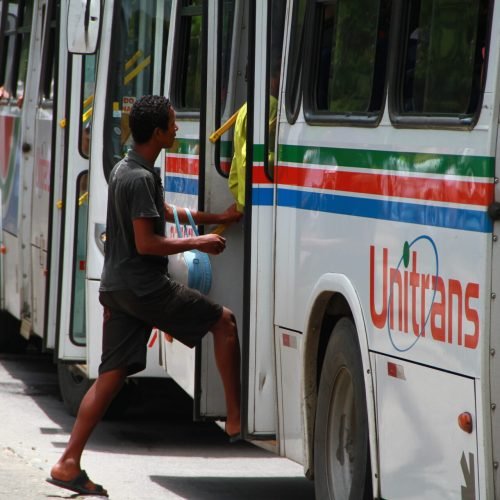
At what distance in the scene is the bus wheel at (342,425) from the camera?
18.7ft

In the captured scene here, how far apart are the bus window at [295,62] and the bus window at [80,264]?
10.1 ft

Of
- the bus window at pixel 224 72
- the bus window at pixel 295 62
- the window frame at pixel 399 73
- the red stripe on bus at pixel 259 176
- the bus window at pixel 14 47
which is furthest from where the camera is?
the bus window at pixel 14 47

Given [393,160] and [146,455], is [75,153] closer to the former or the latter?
[146,455]

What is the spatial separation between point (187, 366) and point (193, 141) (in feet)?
3.65

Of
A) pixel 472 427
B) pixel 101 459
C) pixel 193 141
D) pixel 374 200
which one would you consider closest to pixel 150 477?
pixel 101 459

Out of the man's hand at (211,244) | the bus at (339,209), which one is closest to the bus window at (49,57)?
the bus at (339,209)

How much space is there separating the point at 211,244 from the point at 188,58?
1.65m

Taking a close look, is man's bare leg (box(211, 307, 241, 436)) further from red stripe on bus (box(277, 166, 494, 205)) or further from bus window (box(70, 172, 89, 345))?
bus window (box(70, 172, 89, 345))

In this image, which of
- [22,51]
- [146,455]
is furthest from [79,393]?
[22,51]

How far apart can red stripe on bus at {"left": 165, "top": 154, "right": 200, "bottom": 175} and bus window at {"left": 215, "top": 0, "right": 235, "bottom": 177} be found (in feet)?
0.74

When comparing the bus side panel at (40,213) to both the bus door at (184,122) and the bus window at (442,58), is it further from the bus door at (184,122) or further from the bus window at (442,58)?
the bus window at (442,58)

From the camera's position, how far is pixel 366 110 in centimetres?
562

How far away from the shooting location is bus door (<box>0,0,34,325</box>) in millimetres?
11352

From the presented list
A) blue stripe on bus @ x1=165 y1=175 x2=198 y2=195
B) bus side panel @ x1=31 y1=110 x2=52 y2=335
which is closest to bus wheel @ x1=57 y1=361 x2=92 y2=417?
bus side panel @ x1=31 y1=110 x2=52 y2=335
